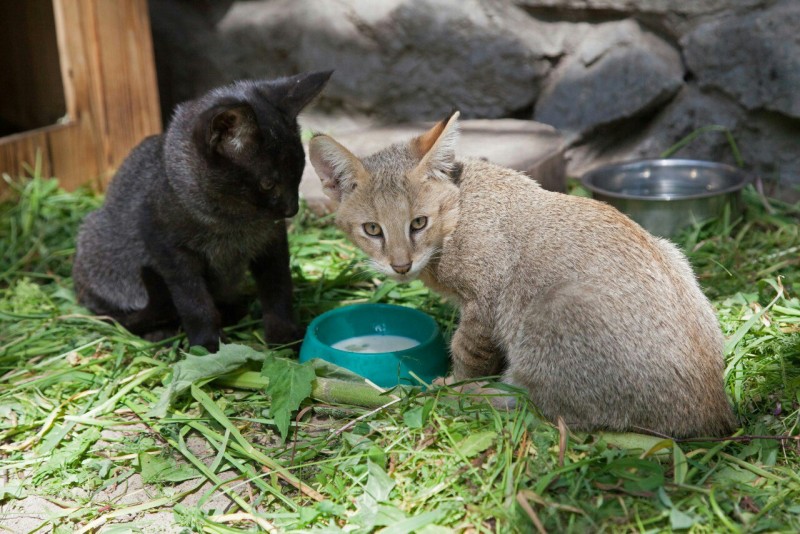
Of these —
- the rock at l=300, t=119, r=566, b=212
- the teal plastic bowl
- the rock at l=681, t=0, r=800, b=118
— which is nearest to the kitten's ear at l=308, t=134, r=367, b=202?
the teal plastic bowl

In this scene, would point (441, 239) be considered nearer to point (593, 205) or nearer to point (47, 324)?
point (593, 205)

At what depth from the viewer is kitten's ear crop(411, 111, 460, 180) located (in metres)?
3.79

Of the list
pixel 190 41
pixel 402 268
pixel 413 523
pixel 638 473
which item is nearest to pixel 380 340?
pixel 402 268

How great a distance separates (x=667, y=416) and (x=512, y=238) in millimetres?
1042

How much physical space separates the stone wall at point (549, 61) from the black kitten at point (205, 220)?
8.10 ft

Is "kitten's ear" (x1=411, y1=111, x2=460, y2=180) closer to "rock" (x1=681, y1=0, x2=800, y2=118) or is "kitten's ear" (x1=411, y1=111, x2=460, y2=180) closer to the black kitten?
the black kitten

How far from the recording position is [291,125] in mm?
4207

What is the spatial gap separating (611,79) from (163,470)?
4455 millimetres

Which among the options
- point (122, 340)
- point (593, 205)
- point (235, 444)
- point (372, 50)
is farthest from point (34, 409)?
point (372, 50)

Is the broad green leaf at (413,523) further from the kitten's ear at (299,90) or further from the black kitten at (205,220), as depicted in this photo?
the kitten's ear at (299,90)

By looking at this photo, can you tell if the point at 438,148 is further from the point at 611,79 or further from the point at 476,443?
the point at 611,79

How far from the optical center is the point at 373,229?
3914 millimetres

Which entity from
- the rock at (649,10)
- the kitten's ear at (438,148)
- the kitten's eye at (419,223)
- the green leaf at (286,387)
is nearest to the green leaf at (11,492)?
the green leaf at (286,387)

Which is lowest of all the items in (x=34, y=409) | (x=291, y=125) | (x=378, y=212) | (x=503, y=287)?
(x=34, y=409)
